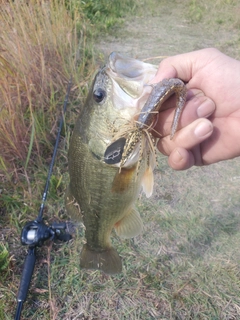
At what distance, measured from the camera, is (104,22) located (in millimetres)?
6121

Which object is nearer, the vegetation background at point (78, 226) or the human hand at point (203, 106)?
the human hand at point (203, 106)

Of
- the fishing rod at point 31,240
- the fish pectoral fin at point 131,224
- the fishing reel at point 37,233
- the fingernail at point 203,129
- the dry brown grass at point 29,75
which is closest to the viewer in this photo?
the fingernail at point 203,129

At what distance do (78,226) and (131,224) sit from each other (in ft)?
3.28

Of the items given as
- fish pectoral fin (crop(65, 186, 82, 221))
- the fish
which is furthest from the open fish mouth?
fish pectoral fin (crop(65, 186, 82, 221))

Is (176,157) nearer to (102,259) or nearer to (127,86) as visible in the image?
(127,86)

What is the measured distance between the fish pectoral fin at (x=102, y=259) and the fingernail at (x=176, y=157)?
0.61 meters

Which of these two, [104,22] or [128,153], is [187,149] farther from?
[104,22]

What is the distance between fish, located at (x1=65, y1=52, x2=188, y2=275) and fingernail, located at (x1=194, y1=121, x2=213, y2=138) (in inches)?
7.1

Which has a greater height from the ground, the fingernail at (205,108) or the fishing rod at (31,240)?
the fingernail at (205,108)

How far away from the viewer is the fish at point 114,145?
1289mm

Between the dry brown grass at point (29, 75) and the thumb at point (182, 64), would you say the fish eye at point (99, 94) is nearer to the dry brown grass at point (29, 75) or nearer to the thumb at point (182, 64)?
the thumb at point (182, 64)

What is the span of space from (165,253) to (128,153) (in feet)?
4.38

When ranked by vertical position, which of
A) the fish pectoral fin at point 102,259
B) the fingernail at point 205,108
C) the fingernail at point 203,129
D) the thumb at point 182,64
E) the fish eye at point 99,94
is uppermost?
the thumb at point 182,64

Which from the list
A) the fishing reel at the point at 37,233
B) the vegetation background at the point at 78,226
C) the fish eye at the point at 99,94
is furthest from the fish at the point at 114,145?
the fishing reel at the point at 37,233
